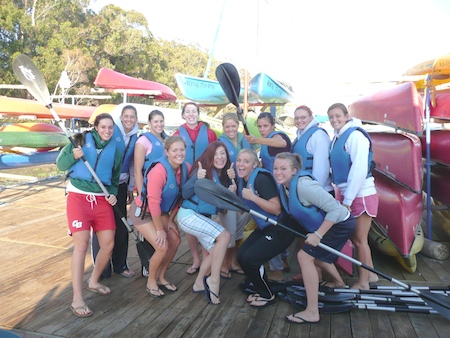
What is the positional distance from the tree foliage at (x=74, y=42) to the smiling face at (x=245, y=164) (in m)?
23.6

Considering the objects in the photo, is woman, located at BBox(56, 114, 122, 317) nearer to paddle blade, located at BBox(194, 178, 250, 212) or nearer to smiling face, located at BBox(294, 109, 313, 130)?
paddle blade, located at BBox(194, 178, 250, 212)

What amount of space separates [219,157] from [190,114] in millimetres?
823

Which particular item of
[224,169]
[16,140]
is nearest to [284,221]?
[224,169]

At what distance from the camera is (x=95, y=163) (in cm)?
321

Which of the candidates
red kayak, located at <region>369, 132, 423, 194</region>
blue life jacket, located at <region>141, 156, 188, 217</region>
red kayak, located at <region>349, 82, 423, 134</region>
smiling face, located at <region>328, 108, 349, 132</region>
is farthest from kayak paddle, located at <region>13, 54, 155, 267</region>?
red kayak, located at <region>349, 82, 423, 134</region>

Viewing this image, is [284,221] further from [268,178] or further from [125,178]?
[125,178]

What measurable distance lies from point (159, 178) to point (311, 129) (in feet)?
5.04

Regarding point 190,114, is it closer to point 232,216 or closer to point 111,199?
point 232,216

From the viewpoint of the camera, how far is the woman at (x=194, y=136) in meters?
3.98

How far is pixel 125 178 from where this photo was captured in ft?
12.5

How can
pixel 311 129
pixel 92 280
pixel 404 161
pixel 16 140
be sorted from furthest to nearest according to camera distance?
Result: 1. pixel 16 140
2. pixel 404 161
3. pixel 311 129
4. pixel 92 280

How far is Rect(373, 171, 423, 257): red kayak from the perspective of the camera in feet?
12.7

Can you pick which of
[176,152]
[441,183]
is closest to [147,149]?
[176,152]

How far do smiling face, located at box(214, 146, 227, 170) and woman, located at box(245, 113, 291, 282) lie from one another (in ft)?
1.75
